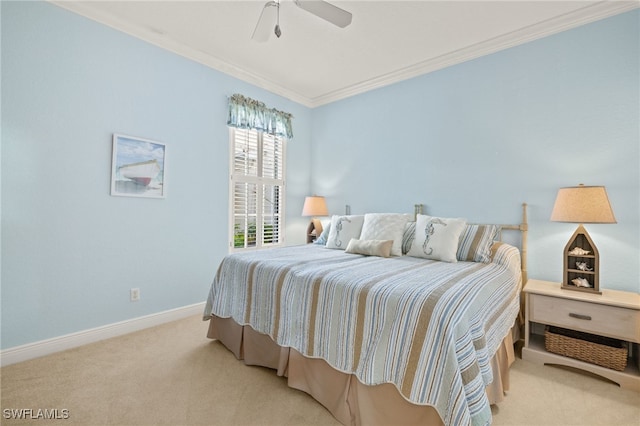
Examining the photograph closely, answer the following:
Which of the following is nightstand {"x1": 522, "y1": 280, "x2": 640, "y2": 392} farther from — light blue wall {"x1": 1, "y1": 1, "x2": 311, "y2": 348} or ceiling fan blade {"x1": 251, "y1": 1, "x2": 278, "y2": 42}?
light blue wall {"x1": 1, "y1": 1, "x2": 311, "y2": 348}

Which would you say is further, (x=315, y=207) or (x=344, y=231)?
(x=315, y=207)

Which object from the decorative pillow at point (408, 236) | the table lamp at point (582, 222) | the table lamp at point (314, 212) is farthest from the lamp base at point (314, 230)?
the table lamp at point (582, 222)

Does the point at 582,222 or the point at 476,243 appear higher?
the point at 582,222

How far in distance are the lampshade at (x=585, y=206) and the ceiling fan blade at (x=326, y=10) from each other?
2.08 meters

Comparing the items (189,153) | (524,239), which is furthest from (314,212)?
(524,239)

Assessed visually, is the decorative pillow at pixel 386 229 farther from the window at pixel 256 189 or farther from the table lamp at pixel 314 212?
the window at pixel 256 189

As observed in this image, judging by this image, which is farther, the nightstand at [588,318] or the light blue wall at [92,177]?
the light blue wall at [92,177]

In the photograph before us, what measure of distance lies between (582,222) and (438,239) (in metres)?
Answer: 0.98

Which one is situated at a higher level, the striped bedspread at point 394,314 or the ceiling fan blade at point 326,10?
the ceiling fan blade at point 326,10

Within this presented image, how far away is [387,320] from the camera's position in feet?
4.81

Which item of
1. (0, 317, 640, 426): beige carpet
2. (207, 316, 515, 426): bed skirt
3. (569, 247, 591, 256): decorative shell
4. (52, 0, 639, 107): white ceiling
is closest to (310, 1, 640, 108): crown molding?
(52, 0, 639, 107): white ceiling

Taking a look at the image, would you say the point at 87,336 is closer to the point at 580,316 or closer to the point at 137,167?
the point at 137,167

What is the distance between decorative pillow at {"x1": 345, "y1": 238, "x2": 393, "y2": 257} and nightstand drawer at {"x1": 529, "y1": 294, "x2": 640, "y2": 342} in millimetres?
1140

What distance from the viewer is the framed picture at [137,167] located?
2680mm
